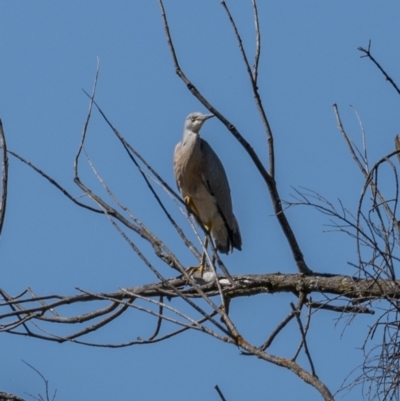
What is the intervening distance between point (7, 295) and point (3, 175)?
1.71ft

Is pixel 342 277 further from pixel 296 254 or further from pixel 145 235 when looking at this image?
pixel 145 235

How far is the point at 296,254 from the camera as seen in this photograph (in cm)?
371

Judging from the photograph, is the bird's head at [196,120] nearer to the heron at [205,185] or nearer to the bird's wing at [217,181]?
the heron at [205,185]

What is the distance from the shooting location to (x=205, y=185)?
672 cm

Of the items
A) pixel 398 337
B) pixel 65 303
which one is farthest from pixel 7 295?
pixel 398 337

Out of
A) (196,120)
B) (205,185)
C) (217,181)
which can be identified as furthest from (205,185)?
(196,120)

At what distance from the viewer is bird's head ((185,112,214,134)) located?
6957 mm

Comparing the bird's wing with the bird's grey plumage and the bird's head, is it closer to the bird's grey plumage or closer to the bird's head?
the bird's grey plumage

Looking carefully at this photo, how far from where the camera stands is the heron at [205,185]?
655 centimetres

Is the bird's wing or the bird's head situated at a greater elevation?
the bird's head

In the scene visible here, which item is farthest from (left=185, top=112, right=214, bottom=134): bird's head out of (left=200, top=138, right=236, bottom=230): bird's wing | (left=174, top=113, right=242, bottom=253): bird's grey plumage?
(left=200, top=138, right=236, bottom=230): bird's wing

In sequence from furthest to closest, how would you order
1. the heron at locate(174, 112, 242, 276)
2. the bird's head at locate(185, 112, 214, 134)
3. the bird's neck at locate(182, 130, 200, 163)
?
the bird's head at locate(185, 112, 214, 134)
the bird's neck at locate(182, 130, 200, 163)
the heron at locate(174, 112, 242, 276)

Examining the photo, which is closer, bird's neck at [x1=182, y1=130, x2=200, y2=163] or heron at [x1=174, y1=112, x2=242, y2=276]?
heron at [x1=174, y1=112, x2=242, y2=276]

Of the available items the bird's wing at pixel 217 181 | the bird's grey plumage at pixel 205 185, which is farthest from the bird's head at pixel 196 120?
the bird's wing at pixel 217 181
